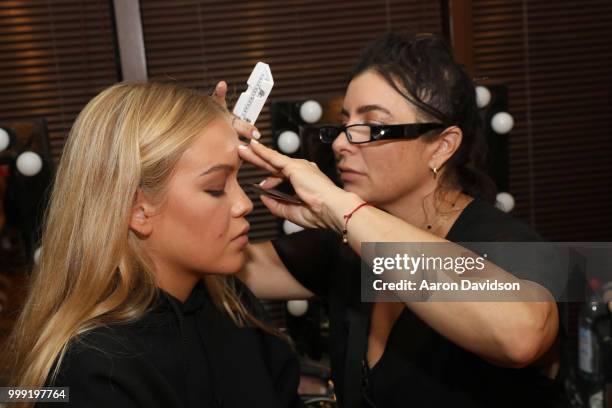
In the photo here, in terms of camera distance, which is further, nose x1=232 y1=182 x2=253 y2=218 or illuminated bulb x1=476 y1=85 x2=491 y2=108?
illuminated bulb x1=476 y1=85 x2=491 y2=108

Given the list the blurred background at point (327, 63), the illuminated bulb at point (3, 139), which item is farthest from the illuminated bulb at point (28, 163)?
the blurred background at point (327, 63)

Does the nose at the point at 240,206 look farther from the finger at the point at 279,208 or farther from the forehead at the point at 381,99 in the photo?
the forehead at the point at 381,99

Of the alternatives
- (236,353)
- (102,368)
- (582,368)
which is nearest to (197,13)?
(236,353)

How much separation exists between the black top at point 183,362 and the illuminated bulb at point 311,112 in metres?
0.62

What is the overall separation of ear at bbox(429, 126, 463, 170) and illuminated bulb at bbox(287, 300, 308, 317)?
691 mm

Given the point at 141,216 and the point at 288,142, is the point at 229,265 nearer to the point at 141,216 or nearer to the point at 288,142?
the point at 141,216

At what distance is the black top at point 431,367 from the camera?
52.4 inches

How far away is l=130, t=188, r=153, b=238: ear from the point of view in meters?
1.21

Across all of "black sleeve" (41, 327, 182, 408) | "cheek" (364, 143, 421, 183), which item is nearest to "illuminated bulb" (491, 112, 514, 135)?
"cheek" (364, 143, 421, 183)

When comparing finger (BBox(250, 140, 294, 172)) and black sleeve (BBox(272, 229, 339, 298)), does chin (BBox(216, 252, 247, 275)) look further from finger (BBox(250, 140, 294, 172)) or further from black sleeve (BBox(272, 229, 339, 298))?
black sleeve (BBox(272, 229, 339, 298))

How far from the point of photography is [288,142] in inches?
76.4

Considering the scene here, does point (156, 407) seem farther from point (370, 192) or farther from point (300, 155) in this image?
point (300, 155)

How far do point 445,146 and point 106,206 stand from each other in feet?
2.61

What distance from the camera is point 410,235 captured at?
1.16 m
